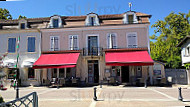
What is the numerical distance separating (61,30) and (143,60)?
10131 mm

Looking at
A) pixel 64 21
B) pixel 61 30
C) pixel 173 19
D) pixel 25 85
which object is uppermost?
pixel 173 19

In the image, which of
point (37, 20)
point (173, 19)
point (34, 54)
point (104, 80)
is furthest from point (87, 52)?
point (173, 19)

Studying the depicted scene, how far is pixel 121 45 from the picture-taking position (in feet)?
61.2

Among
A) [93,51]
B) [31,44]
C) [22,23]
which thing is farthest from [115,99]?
[22,23]

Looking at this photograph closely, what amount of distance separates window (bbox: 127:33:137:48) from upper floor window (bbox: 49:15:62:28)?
8.40 meters

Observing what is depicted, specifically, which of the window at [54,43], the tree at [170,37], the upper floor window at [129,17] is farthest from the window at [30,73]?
the tree at [170,37]

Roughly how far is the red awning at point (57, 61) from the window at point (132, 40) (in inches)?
240

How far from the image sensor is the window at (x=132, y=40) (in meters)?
18.5

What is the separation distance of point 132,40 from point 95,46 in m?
4.32

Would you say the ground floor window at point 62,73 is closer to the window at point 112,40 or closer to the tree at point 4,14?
the window at point 112,40

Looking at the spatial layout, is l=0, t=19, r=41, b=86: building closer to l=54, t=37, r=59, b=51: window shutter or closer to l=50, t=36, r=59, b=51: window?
l=50, t=36, r=59, b=51: window

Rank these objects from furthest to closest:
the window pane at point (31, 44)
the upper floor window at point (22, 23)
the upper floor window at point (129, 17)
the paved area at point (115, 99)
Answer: the upper floor window at point (22, 23), the window pane at point (31, 44), the upper floor window at point (129, 17), the paved area at point (115, 99)

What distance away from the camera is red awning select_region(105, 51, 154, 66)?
16.2 meters

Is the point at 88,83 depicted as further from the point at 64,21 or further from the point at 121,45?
the point at 64,21
